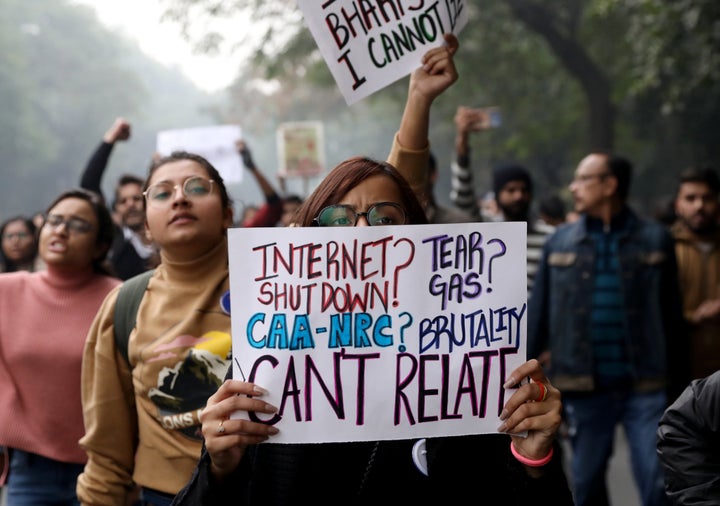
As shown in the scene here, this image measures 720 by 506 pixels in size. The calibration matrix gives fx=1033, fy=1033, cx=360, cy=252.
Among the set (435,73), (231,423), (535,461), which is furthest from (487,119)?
(231,423)

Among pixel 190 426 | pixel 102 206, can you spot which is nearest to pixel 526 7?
pixel 102 206

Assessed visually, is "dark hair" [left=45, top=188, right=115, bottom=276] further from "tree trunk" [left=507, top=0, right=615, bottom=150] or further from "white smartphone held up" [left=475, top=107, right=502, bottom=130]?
"tree trunk" [left=507, top=0, right=615, bottom=150]

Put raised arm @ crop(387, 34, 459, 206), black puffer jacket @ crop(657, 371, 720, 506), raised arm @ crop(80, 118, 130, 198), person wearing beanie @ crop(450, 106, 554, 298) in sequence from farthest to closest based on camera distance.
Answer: person wearing beanie @ crop(450, 106, 554, 298), raised arm @ crop(80, 118, 130, 198), raised arm @ crop(387, 34, 459, 206), black puffer jacket @ crop(657, 371, 720, 506)

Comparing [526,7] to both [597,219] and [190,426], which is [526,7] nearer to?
[597,219]

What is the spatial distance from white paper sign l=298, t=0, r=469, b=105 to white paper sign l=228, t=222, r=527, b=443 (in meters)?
1.51

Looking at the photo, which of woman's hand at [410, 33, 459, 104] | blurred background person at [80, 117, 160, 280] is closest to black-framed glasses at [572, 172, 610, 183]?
woman's hand at [410, 33, 459, 104]

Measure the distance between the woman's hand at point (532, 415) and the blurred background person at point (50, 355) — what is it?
90.6 inches

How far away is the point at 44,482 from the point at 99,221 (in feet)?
3.54

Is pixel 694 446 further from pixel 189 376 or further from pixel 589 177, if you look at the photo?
pixel 589 177

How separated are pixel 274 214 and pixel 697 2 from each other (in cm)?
527

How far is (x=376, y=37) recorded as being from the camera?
3635 mm

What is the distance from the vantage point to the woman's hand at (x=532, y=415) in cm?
211

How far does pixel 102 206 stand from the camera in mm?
4383

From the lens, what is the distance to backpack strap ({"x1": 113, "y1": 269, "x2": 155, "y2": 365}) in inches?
128
